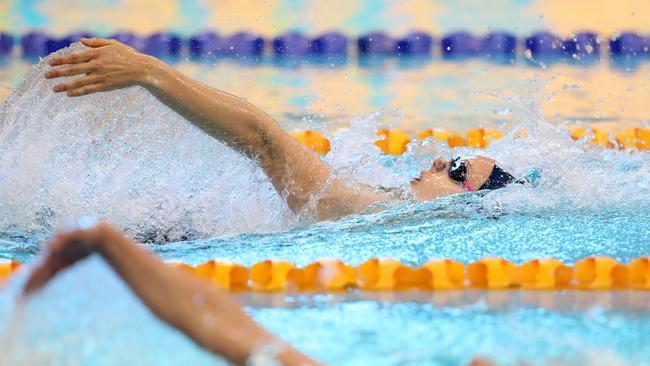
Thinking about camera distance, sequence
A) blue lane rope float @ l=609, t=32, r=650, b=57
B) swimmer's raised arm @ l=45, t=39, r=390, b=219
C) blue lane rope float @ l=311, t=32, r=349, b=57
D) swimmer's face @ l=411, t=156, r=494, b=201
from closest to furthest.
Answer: swimmer's raised arm @ l=45, t=39, r=390, b=219
swimmer's face @ l=411, t=156, r=494, b=201
blue lane rope float @ l=311, t=32, r=349, b=57
blue lane rope float @ l=609, t=32, r=650, b=57

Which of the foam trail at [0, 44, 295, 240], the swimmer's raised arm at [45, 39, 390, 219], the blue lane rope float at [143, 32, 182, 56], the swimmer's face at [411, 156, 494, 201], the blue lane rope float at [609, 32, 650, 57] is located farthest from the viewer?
the blue lane rope float at [609, 32, 650, 57]

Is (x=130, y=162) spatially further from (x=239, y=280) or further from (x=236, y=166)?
(x=239, y=280)

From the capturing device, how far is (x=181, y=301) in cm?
105

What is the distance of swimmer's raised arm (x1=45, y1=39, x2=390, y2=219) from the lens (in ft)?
6.89

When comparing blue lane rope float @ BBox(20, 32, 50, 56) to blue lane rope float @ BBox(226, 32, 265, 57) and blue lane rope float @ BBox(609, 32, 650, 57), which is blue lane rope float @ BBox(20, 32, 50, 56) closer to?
blue lane rope float @ BBox(226, 32, 265, 57)

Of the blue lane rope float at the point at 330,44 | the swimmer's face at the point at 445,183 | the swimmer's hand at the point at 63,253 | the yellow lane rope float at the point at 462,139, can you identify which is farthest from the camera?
the blue lane rope float at the point at 330,44

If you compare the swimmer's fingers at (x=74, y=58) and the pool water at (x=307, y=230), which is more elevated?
the swimmer's fingers at (x=74, y=58)

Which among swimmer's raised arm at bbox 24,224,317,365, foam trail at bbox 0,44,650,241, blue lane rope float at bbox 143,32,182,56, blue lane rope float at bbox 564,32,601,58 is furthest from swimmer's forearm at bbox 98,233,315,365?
blue lane rope float at bbox 564,32,601,58

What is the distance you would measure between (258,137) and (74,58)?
50cm

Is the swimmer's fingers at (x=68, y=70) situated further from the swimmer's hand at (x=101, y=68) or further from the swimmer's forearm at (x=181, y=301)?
the swimmer's forearm at (x=181, y=301)

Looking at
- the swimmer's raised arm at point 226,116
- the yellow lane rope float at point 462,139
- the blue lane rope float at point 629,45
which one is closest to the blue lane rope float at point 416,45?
the blue lane rope float at point 629,45

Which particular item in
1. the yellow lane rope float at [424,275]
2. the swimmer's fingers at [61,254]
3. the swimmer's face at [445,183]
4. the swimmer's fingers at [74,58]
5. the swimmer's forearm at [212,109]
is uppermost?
the swimmer's fingers at [74,58]

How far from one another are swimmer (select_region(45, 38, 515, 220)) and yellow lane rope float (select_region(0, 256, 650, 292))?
40 centimetres

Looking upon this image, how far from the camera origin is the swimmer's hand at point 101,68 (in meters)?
2.07
